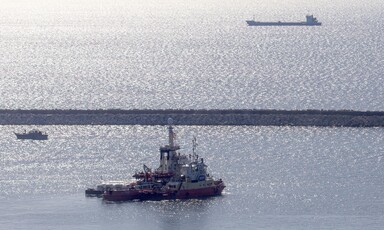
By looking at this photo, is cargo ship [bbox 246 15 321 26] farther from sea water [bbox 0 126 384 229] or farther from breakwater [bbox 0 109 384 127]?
sea water [bbox 0 126 384 229]

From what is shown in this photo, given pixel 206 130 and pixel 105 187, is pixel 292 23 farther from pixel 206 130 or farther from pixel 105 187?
pixel 105 187

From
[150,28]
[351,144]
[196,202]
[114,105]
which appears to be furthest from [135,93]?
[150,28]

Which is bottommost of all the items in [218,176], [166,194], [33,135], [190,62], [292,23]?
[166,194]

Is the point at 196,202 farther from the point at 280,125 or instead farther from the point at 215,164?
the point at 280,125

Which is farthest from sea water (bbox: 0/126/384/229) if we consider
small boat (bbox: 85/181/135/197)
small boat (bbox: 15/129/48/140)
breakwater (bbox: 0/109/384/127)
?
breakwater (bbox: 0/109/384/127)

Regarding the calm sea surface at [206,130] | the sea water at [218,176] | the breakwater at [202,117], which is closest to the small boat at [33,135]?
the sea water at [218,176]

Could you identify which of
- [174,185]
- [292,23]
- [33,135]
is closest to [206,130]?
[33,135]
